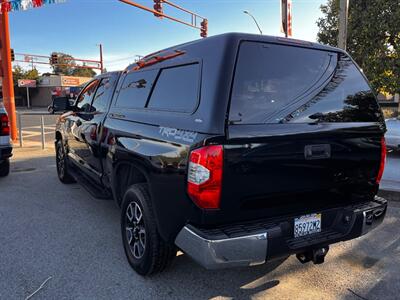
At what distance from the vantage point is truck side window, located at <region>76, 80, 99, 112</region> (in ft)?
16.8

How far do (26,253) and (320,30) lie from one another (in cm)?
1935

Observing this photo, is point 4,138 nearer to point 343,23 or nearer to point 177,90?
point 177,90

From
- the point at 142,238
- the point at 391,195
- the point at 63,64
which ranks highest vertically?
the point at 63,64

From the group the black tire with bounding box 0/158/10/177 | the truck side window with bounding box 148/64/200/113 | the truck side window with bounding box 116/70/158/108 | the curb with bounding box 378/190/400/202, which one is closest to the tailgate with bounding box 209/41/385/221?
the truck side window with bounding box 148/64/200/113

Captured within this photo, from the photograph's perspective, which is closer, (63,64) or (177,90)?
(177,90)

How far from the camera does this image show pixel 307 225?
9.13 feet

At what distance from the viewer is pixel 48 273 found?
3.42 m

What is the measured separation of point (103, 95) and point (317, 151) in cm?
290

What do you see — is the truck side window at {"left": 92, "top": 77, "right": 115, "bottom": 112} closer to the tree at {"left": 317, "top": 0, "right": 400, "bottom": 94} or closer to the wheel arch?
the wheel arch

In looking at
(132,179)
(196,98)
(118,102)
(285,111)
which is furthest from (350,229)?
(118,102)

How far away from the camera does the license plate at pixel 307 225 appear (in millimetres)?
2730

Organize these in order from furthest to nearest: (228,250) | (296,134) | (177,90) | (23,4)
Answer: (23,4), (177,90), (296,134), (228,250)

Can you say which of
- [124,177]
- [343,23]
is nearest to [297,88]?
[124,177]

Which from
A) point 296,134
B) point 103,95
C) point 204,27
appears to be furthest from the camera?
point 204,27
